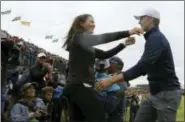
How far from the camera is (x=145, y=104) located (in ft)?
19.0

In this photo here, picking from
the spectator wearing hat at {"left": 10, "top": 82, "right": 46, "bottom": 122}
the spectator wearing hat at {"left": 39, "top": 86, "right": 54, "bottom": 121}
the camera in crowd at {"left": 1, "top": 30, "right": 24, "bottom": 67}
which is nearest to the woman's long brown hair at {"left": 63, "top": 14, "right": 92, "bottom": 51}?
the camera in crowd at {"left": 1, "top": 30, "right": 24, "bottom": 67}

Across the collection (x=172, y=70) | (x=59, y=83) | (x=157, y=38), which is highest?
(x=157, y=38)

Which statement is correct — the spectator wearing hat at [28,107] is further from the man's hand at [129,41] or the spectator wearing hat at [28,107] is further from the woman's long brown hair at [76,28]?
the woman's long brown hair at [76,28]

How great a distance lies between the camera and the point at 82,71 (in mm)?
5309

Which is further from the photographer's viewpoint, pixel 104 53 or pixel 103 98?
pixel 103 98

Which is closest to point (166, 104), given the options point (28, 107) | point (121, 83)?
point (121, 83)

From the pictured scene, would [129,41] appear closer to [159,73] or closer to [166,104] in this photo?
[159,73]

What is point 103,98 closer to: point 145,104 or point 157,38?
point 145,104

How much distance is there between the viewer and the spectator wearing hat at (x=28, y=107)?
25.8ft

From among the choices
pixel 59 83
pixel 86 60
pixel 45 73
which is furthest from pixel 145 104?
pixel 59 83

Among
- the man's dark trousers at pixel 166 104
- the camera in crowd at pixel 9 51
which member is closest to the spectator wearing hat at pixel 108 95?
the man's dark trousers at pixel 166 104

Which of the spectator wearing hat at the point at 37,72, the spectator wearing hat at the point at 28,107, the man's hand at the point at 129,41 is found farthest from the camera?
the spectator wearing hat at the point at 37,72

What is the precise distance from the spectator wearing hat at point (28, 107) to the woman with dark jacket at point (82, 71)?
2454 mm

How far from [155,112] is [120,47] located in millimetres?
1037
